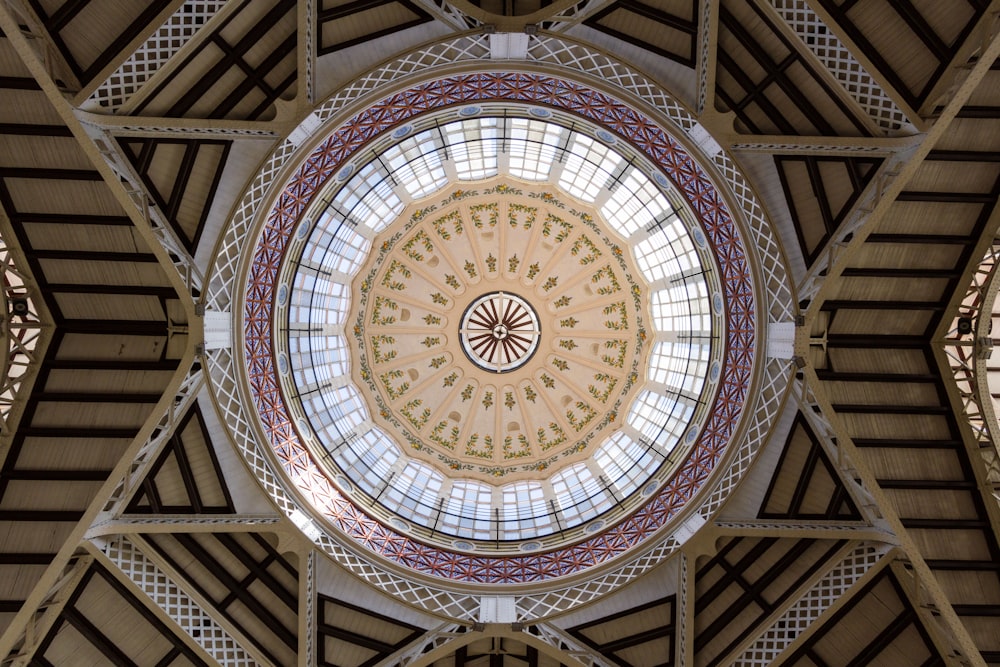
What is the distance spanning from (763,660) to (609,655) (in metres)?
3.93

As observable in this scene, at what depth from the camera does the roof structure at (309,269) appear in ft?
49.9

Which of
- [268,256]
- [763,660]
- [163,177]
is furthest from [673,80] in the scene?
[763,660]

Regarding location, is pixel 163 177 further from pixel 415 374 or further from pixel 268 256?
pixel 415 374

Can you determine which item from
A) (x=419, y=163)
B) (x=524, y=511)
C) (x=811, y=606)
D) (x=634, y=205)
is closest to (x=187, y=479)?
(x=524, y=511)

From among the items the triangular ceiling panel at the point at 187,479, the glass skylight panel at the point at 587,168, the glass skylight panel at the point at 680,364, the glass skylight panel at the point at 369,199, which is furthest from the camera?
the glass skylight panel at the point at 680,364

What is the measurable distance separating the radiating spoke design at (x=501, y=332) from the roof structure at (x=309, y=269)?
9.57 meters

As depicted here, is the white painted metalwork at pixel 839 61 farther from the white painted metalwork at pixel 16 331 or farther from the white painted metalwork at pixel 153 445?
the white painted metalwork at pixel 16 331

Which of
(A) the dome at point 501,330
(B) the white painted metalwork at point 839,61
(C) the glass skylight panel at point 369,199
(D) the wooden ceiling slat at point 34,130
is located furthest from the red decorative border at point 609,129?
(D) the wooden ceiling slat at point 34,130

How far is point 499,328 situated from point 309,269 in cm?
1024

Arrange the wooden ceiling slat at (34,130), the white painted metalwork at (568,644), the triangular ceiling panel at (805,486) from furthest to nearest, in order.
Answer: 1. the white painted metalwork at (568,644)
2. the triangular ceiling panel at (805,486)
3. the wooden ceiling slat at (34,130)

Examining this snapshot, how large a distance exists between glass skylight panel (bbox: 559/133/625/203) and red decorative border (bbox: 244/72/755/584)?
11.8 ft

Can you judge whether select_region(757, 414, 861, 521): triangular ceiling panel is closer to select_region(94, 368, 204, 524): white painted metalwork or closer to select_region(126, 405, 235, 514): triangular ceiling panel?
select_region(126, 405, 235, 514): triangular ceiling panel

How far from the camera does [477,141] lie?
22859 mm

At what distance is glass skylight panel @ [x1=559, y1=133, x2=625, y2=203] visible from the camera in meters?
21.8
